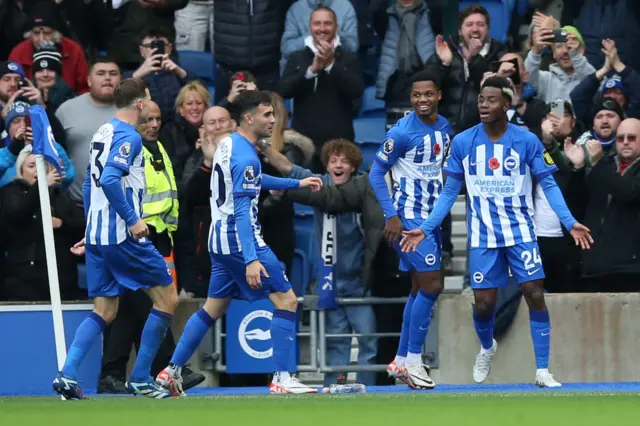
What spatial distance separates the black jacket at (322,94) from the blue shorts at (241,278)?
3.23 m

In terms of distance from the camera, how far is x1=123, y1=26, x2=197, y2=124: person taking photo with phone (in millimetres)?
14133

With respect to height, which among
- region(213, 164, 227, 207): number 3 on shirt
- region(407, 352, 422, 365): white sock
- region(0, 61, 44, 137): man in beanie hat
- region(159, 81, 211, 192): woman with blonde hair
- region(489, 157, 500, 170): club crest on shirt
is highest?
region(0, 61, 44, 137): man in beanie hat

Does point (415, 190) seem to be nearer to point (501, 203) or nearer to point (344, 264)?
point (501, 203)

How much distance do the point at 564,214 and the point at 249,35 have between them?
16.1 ft

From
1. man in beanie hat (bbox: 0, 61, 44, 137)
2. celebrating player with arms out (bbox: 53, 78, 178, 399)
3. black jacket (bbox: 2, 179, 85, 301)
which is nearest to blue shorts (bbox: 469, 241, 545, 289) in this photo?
celebrating player with arms out (bbox: 53, 78, 178, 399)

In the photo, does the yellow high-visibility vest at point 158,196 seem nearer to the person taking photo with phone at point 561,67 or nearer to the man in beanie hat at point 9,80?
the man in beanie hat at point 9,80

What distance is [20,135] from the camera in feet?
42.9

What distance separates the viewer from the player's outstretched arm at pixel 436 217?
1137cm

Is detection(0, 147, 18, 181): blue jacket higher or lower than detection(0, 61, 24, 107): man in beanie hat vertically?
lower

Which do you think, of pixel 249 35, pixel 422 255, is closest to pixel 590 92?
pixel 422 255

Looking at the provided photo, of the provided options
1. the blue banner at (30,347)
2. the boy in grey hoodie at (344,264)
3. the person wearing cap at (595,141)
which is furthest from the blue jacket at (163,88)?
the person wearing cap at (595,141)

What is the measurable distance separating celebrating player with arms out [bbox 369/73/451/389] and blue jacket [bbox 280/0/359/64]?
2836mm

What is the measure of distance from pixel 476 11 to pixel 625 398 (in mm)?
5285

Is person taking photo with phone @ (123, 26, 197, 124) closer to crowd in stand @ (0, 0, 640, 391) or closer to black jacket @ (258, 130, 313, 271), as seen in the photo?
crowd in stand @ (0, 0, 640, 391)
